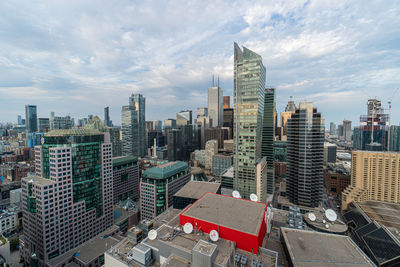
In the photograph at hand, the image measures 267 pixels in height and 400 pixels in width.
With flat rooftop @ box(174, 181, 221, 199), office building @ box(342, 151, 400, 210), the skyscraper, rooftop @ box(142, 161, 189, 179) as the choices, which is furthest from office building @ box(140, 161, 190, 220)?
office building @ box(342, 151, 400, 210)

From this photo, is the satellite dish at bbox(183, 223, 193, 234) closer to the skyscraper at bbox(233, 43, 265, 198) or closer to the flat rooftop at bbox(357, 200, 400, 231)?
the skyscraper at bbox(233, 43, 265, 198)

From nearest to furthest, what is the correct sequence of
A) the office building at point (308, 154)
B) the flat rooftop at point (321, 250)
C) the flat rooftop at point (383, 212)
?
the flat rooftop at point (321, 250) < the flat rooftop at point (383, 212) < the office building at point (308, 154)

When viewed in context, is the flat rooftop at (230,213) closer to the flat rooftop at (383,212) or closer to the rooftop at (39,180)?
the rooftop at (39,180)

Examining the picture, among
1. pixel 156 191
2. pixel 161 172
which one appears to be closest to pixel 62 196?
pixel 156 191

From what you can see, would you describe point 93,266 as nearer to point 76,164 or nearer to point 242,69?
point 76,164

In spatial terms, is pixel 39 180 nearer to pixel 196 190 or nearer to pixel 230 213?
pixel 196 190

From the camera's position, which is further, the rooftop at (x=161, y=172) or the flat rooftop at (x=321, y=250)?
the rooftop at (x=161, y=172)

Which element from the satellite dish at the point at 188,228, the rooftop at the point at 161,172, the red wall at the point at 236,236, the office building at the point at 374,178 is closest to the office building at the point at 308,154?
the office building at the point at 374,178
